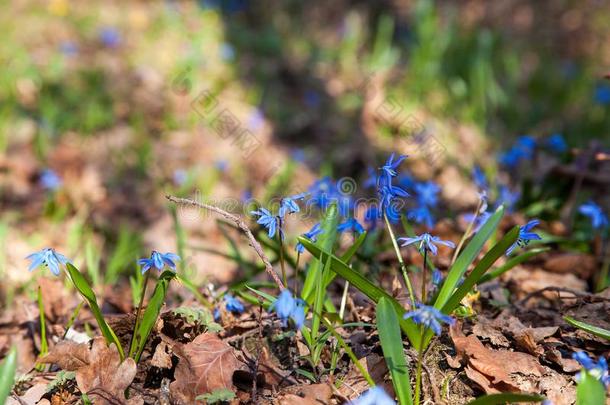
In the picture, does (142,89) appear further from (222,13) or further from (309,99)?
(222,13)

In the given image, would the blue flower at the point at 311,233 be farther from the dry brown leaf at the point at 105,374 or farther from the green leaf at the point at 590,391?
the green leaf at the point at 590,391

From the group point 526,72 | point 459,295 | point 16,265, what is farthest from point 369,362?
point 526,72

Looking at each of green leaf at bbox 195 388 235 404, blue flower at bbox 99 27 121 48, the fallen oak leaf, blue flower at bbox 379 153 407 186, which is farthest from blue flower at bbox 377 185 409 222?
blue flower at bbox 99 27 121 48

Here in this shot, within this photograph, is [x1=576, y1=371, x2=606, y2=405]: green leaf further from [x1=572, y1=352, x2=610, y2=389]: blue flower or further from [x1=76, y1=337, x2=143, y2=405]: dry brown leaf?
[x1=76, y1=337, x2=143, y2=405]: dry brown leaf

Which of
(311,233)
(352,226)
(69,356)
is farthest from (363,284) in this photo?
(69,356)

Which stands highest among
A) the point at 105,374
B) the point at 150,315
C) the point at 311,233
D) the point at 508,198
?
the point at 508,198

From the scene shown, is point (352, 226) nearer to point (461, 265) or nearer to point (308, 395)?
point (461, 265)

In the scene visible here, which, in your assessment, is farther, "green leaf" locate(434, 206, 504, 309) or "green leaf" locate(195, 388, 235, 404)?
"green leaf" locate(434, 206, 504, 309)

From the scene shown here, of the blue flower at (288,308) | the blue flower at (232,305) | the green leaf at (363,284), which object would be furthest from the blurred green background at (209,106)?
the blue flower at (288,308)
